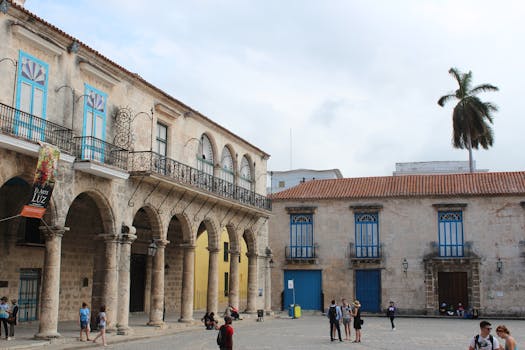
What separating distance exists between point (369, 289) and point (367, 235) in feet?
10.0

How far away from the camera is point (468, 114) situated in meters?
44.6

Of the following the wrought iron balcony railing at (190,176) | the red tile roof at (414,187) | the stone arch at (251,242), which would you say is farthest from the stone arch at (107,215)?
the red tile roof at (414,187)

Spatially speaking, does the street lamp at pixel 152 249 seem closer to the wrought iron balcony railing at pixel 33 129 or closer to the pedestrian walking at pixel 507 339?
the wrought iron balcony railing at pixel 33 129

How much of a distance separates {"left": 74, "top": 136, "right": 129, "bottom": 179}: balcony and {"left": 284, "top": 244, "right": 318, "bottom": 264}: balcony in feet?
61.0

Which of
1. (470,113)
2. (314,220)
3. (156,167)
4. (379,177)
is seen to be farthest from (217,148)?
(470,113)

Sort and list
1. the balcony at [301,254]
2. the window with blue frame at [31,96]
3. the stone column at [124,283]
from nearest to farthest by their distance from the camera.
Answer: the window with blue frame at [31,96], the stone column at [124,283], the balcony at [301,254]

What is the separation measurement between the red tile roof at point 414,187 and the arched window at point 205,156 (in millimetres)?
11267

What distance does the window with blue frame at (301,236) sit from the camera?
121 feet

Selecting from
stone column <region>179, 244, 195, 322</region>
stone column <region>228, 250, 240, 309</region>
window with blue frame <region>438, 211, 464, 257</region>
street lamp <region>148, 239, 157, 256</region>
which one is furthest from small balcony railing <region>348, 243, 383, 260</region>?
street lamp <region>148, 239, 157, 256</region>

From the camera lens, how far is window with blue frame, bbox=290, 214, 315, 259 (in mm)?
37031

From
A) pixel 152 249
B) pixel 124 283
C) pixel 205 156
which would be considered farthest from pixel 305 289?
pixel 124 283

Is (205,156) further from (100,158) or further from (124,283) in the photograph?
(124,283)

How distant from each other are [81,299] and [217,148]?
8420mm

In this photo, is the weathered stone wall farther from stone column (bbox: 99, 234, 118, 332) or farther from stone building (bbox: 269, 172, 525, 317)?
stone column (bbox: 99, 234, 118, 332)
